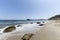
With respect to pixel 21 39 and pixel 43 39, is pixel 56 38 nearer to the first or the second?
pixel 43 39

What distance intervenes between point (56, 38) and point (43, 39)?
642 mm

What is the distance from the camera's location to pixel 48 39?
6590 millimetres

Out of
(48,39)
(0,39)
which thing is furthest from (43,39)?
(0,39)

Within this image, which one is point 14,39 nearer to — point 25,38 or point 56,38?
point 25,38

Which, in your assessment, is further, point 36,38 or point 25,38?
point 25,38

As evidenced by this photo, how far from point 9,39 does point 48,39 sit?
2994 millimetres

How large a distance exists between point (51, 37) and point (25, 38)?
188cm

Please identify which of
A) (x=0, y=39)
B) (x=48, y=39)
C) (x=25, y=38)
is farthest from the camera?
(x=0, y=39)

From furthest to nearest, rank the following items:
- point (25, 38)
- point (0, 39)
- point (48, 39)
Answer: point (0, 39) → point (25, 38) → point (48, 39)

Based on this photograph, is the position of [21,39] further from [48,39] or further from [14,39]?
[48,39]

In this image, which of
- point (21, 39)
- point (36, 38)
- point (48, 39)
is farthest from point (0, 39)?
point (48, 39)

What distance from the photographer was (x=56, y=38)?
6.62m

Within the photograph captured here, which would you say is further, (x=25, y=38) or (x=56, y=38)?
(x=25, y=38)

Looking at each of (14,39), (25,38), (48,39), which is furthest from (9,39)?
(48,39)
